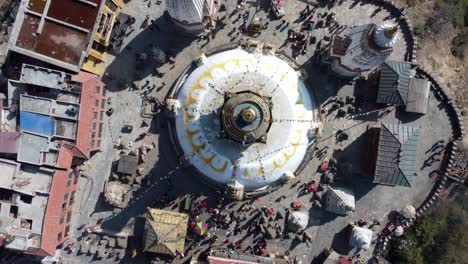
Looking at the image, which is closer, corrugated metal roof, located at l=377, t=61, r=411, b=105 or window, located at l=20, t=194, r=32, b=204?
window, located at l=20, t=194, r=32, b=204

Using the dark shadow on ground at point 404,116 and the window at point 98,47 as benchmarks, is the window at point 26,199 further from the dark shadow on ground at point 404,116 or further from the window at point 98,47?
the dark shadow on ground at point 404,116

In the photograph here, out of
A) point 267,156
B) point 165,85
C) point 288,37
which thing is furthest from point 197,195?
point 288,37

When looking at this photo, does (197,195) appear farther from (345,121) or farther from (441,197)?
(441,197)

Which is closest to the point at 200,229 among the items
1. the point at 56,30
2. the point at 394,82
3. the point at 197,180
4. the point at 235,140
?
the point at 197,180

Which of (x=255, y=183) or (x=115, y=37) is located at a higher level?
(x=115, y=37)

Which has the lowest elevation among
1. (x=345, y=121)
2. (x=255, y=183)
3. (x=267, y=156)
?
(x=255, y=183)

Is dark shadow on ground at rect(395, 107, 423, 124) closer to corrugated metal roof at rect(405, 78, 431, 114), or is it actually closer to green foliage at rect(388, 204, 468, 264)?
corrugated metal roof at rect(405, 78, 431, 114)

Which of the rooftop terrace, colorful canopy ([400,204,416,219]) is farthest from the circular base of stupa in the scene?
colorful canopy ([400,204,416,219])
